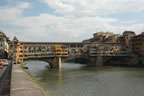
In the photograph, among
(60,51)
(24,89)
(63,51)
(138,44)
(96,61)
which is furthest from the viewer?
(138,44)

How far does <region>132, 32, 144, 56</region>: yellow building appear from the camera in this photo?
74.6m

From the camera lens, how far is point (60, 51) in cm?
6538

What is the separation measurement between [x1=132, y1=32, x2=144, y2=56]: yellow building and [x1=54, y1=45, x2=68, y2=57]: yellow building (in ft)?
118

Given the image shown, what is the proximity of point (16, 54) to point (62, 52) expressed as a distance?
18.2 metres

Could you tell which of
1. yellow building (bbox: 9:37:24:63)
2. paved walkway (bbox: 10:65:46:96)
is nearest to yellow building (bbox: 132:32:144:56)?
yellow building (bbox: 9:37:24:63)

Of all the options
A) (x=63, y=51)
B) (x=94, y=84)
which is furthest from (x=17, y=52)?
(x=94, y=84)

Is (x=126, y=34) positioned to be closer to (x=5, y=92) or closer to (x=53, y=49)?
(x=53, y=49)

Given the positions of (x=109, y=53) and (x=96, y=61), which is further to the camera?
(x=109, y=53)

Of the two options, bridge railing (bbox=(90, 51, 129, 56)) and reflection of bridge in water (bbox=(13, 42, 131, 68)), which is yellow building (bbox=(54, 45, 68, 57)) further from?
bridge railing (bbox=(90, 51, 129, 56))

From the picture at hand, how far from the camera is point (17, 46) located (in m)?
60.6

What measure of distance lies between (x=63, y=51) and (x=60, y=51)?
172 cm

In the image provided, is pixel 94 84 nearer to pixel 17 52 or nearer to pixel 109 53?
pixel 17 52

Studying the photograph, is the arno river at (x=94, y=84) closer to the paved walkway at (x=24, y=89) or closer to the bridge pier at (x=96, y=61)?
the paved walkway at (x=24, y=89)

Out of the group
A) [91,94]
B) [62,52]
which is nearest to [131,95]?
[91,94]
